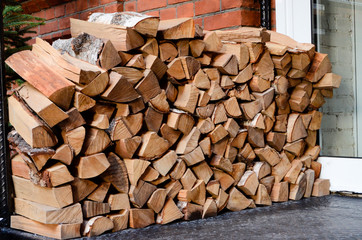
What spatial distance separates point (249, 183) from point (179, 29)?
2.59ft

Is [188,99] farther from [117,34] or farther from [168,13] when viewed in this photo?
[168,13]

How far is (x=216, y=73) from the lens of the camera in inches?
82.4

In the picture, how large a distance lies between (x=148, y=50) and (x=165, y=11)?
1.33 meters

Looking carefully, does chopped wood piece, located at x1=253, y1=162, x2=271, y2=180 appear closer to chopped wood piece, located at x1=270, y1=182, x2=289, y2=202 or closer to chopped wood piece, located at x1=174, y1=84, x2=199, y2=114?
chopped wood piece, located at x1=270, y1=182, x2=289, y2=202

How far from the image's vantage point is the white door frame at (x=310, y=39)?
8.16ft

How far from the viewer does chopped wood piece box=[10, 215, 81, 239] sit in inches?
64.7

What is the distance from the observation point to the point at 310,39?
8.87 ft

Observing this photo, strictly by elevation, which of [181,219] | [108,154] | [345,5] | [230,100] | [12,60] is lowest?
[181,219]

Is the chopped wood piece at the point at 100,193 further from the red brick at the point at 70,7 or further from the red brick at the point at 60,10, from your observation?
the red brick at the point at 60,10

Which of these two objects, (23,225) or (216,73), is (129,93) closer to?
(216,73)

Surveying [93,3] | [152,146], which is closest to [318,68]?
[152,146]

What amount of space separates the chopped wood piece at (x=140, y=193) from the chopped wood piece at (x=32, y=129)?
0.36 metres

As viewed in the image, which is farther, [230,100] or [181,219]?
[230,100]

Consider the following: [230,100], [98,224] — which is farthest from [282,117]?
[98,224]
